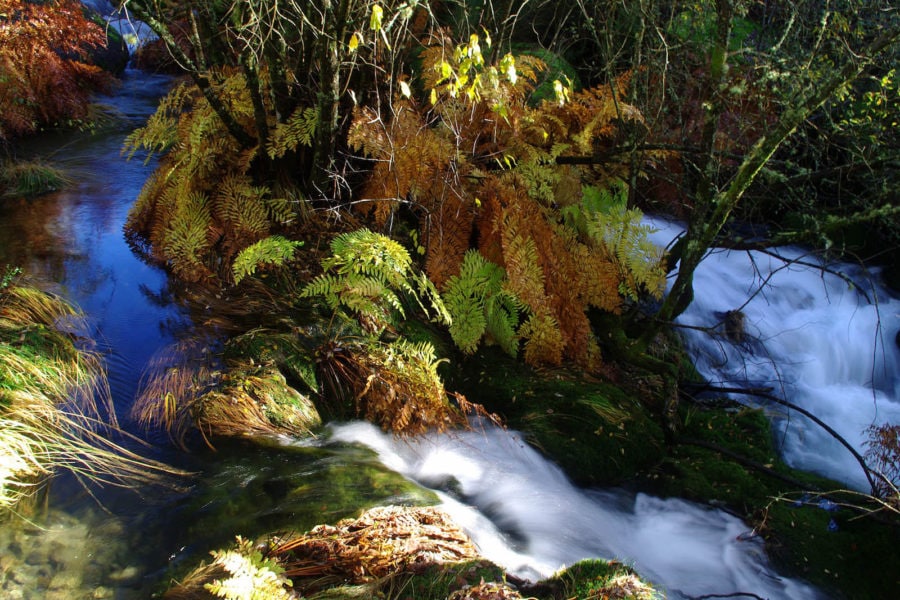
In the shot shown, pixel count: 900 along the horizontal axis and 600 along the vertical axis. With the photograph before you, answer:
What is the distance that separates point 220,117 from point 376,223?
4.96ft

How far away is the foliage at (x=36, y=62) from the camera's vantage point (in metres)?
7.40

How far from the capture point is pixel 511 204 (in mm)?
4879

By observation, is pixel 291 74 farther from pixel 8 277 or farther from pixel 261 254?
pixel 8 277

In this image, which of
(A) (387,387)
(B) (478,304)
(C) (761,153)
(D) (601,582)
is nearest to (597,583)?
(D) (601,582)

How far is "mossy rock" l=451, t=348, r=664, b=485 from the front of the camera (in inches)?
169

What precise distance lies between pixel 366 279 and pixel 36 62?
6.19m

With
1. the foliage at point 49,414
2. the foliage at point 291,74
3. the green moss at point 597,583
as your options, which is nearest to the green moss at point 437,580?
the green moss at point 597,583

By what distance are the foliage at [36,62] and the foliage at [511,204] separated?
503 centimetres

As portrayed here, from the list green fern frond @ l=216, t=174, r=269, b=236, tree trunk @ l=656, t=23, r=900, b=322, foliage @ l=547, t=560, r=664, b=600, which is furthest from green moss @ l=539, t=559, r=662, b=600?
green fern frond @ l=216, t=174, r=269, b=236

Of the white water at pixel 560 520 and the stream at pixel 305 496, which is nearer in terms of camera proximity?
the stream at pixel 305 496

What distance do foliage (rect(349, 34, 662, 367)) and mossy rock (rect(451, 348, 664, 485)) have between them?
0.22m

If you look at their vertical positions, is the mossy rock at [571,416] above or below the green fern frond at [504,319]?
below

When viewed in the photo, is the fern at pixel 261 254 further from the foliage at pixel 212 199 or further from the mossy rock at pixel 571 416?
the mossy rock at pixel 571 416

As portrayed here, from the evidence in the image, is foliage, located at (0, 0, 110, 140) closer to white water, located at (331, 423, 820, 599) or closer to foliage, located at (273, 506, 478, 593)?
white water, located at (331, 423, 820, 599)
